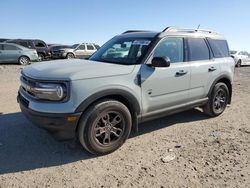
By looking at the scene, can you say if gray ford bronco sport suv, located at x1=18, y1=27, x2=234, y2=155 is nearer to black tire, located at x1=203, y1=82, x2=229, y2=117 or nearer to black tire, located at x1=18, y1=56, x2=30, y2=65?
black tire, located at x1=203, y1=82, x2=229, y2=117

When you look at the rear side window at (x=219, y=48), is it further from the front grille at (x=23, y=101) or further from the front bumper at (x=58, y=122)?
the front grille at (x=23, y=101)

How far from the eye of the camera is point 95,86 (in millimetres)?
4113

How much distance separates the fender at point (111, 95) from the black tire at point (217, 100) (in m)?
2.22

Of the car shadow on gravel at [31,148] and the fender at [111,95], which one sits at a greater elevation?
the fender at [111,95]

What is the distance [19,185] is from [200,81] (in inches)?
152

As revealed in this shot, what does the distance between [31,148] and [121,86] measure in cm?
174

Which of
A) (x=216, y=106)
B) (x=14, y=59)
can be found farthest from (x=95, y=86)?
(x=14, y=59)

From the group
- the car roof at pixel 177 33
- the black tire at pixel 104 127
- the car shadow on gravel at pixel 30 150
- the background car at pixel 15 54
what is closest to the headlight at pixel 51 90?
the black tire at pixel 104 127

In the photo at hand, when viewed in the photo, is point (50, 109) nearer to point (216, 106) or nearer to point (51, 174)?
point (51, 174)

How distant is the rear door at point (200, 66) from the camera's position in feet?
18.4

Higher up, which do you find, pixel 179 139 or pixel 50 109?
pixel 50 109

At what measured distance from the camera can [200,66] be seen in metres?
5.73

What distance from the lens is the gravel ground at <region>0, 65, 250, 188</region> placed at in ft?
→ 12.0

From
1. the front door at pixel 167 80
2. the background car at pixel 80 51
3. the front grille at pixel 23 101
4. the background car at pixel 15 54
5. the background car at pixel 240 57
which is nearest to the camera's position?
the front grille at pixel 23 101
